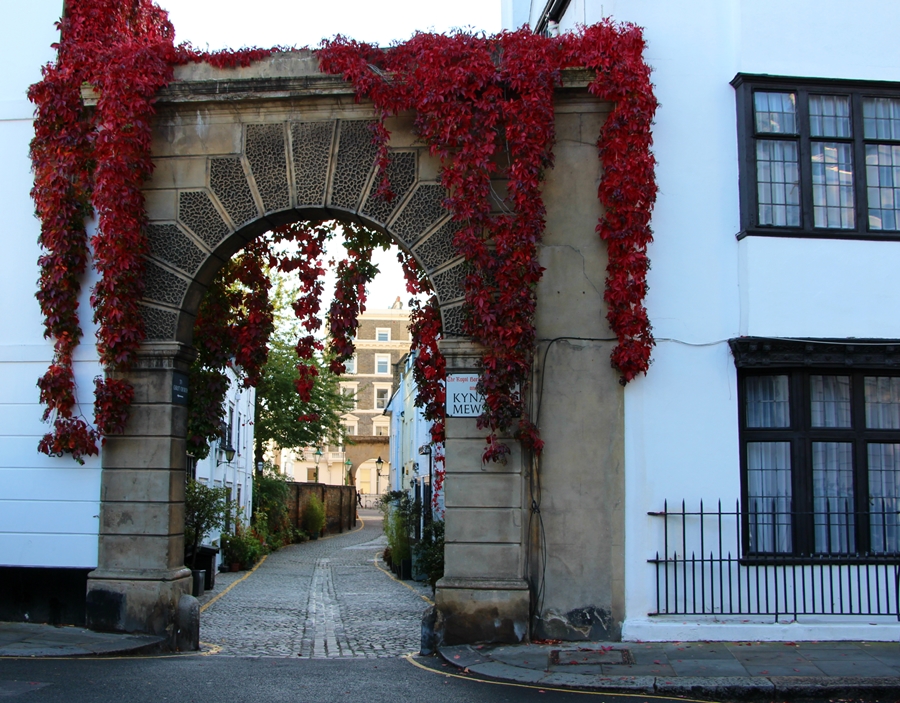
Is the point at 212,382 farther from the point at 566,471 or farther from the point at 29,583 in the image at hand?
the point at 566,471

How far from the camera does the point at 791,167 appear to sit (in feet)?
37.2

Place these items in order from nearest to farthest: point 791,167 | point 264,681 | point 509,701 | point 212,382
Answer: point 509,701, point 264,681, point 791,167, point 212,382

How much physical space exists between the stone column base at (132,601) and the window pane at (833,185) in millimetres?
8203

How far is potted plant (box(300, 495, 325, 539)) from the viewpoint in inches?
1489

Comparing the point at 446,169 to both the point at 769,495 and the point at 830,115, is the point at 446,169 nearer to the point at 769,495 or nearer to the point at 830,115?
the point at 830,115

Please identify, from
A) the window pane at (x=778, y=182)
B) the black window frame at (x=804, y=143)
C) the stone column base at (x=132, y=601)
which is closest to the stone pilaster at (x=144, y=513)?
the stone column base at (x=132, y=601)

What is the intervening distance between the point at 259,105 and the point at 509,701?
703cm

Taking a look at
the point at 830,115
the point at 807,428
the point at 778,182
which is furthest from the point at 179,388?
the point at 830,115

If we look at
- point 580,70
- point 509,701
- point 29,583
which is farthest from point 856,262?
point 29,583

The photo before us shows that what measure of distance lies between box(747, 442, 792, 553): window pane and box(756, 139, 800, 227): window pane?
8.22 ft

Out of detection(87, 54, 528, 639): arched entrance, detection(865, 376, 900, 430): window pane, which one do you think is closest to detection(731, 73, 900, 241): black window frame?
detection(865, 376, 900, 430): window pane

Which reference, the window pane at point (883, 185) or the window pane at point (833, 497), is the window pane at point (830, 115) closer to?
the window pane at point (883, 185)

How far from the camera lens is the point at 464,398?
36.0 ft

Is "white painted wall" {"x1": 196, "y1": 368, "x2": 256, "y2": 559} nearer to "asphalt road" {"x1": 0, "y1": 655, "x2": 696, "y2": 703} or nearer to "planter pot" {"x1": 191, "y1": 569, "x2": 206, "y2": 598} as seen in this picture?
"planter pot" {"x1": 191, "y1": 569, "x2": 206, "y2": 598}
